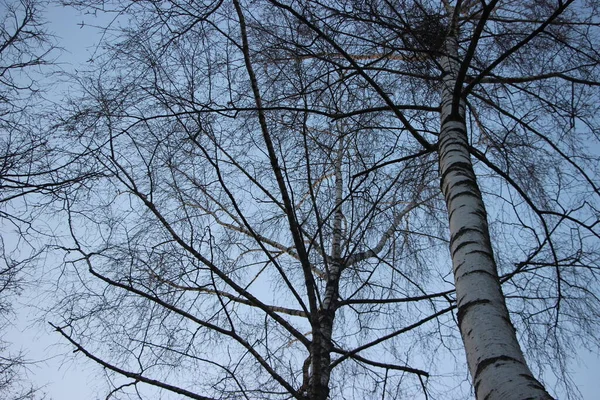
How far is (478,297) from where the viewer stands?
58.6 inches

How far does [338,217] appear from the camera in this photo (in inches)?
159

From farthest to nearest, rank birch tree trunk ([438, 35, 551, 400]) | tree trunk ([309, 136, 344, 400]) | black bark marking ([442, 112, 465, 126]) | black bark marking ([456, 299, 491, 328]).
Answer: black bark marking ([442, 112, 465, 126]) → tree trunk ([309, 136, 344, 400]) → black bark marking ([456, 299, 491, 328]) → birch tree trunk ([438, 35, 551, 400])

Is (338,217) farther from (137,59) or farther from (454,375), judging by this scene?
(137,59)

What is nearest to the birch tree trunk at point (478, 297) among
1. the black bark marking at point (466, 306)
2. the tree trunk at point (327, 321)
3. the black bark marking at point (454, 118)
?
the black bark marking at point (466, 306)

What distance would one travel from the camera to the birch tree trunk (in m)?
1.19

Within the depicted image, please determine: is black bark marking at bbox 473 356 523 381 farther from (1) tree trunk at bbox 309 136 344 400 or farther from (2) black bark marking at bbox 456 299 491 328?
(1) tree trunk at bbox 309 136 344 400

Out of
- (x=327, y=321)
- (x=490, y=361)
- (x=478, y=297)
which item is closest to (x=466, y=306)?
(x=478, y=297)

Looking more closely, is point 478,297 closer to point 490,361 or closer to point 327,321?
point 490,361

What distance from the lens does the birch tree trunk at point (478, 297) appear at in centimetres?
119

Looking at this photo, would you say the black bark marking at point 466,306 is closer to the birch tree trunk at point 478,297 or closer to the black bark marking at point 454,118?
the birch tree trunk at point 478,297

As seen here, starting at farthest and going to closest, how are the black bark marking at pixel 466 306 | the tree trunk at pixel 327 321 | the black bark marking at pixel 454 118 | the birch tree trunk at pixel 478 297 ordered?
the black bark marking at pixel 454 118 < the tree trunk at pixel 327 321 < the black bark marking at pixel 466 306 < the birch tree trunk at pixel 478 297

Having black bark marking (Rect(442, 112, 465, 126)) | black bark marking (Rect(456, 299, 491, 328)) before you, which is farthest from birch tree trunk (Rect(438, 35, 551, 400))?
black bark marking (Rect(442, 112, 465, 126))

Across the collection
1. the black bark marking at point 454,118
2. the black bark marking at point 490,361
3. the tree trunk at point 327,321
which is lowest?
the black bark marking at point 490,361

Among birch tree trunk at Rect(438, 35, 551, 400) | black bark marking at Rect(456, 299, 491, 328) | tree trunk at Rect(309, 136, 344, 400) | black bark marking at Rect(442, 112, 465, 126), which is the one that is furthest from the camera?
black bark marking at Rect(442, 112, 465, 126)
